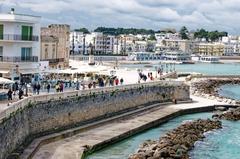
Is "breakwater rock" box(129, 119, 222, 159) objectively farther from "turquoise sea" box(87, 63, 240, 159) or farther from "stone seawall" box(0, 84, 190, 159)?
"stone seawall" box(0, 84, 190, 159)

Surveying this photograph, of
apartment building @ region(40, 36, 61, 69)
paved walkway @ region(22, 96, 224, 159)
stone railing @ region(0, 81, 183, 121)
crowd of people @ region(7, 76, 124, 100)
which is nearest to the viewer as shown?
stone railing @ region(0, 81, 183, 121)

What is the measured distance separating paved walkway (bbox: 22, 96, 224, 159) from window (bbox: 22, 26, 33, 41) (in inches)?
330

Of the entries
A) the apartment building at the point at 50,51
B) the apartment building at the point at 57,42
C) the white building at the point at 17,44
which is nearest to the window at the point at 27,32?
the white building at the point at 17,44

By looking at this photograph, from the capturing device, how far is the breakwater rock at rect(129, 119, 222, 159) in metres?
29.5

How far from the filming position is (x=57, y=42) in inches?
2350

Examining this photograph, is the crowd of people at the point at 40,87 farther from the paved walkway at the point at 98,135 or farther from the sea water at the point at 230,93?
the sea water at the point at 230,93

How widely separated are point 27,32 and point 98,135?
10625mm

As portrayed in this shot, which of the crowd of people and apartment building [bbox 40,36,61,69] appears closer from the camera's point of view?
the crowd of people

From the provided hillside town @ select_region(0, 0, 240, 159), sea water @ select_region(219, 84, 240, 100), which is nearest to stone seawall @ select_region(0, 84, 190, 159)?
hillside town @ select_region(0, 0, 240, 159)

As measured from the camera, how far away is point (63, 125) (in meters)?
33.6

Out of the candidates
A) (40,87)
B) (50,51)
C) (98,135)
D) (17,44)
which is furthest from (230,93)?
(98,135)

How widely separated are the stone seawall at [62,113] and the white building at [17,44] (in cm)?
561

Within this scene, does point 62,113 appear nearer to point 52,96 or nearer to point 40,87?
point 52,96

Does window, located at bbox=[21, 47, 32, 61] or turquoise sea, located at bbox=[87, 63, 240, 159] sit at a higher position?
window, located at bbox=[21, 47, 32, 61]
